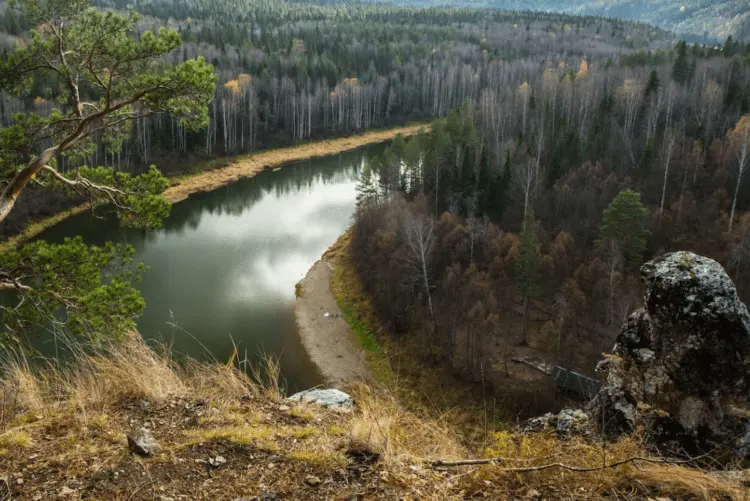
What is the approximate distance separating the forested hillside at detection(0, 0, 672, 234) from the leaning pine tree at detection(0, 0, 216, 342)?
69.6ft

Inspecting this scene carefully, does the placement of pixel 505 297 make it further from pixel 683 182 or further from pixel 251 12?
pixel 251 12

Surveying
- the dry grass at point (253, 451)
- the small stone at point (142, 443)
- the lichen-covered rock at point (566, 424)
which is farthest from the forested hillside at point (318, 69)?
the lichen-covered rock at point (566, 424)

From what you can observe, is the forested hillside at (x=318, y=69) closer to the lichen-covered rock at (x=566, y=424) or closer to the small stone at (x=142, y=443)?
the small stone at (x=142, y=443)

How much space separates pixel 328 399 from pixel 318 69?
81.0 metres

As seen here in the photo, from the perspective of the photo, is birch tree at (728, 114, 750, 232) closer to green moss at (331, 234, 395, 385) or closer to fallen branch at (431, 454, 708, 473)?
green moss at (331, 234, 395, 385)

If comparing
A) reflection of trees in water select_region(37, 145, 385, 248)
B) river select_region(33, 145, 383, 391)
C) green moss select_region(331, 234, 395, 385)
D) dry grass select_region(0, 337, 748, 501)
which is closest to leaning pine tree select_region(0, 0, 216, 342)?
dry grass select_region(0, 337, 748, 501)

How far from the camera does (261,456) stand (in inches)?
188

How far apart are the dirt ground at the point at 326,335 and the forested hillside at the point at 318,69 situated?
1285 centimetres

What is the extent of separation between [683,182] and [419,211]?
18.6 metres

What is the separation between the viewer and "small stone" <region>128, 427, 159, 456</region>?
4.68 meters

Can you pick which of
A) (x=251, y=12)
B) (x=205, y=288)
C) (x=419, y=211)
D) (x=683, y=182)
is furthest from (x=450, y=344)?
(x=251, y=12)

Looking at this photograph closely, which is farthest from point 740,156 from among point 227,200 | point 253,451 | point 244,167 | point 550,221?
point 244,167

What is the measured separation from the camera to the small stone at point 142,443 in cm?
468

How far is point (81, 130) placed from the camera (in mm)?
8906
